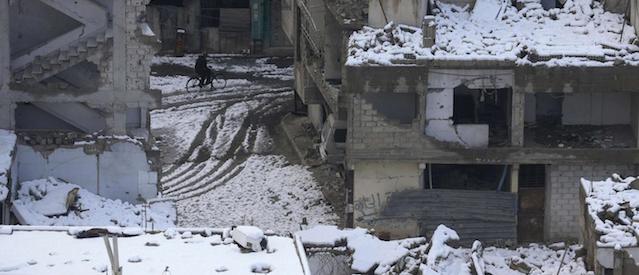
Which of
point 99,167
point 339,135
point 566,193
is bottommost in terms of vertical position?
point 566,193

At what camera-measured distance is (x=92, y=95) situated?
4112 cm

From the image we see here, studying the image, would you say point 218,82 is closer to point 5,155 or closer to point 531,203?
point 531,203

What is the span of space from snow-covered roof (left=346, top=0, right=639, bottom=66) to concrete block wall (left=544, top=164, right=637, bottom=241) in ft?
9.21

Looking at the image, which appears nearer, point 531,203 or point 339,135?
point 531,203

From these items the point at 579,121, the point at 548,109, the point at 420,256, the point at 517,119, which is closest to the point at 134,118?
the point at 420,256

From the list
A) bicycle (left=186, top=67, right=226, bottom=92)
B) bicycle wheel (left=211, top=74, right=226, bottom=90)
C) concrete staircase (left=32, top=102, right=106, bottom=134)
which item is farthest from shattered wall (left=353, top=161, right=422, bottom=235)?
bicycle wheel (left=211, top=74, right=226, bottom=90)

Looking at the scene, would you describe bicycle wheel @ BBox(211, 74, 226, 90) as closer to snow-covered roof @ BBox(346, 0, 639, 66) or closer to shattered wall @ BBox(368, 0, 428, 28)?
snow-covered roof @ BBox(346, 0, 639, 66)

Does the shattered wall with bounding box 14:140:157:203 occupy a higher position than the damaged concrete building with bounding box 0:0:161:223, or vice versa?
the damaged concrete building with bounding box 0:0:161:223

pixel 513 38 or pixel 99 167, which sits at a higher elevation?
pixel 513 38

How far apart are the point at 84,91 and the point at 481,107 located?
35.2ft

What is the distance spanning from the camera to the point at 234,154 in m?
50.0

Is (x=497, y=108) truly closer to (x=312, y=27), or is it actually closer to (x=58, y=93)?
(x=312, y=27)

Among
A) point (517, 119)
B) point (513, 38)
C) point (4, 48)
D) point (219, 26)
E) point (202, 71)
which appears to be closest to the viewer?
point (4, 48)

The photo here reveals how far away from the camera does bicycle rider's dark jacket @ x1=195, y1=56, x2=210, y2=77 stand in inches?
2286
